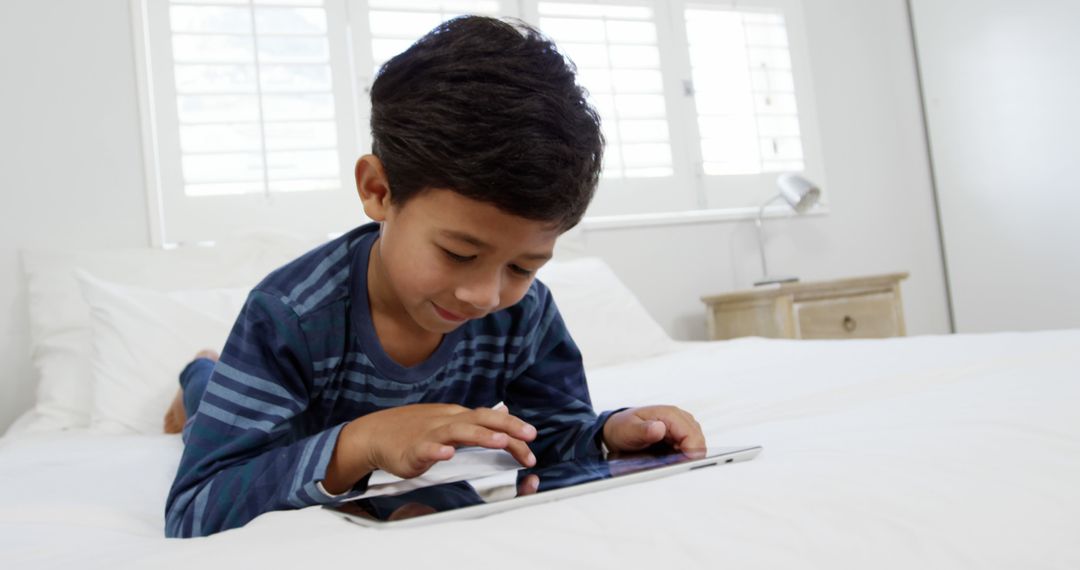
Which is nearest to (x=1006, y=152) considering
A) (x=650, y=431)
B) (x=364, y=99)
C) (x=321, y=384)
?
(x=364, y=99)

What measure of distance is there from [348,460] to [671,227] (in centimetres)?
220

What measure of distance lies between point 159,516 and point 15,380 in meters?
1.51

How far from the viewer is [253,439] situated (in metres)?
0.74

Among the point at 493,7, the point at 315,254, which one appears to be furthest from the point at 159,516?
the point at 493,7

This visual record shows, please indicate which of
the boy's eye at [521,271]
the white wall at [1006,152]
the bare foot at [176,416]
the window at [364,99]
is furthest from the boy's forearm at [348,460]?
the white wall at [1006,152]

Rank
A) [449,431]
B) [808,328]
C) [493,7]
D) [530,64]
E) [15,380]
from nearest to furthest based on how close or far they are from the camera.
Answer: [449,431]
[530,64]
[15,380]
[808,328]
[493,7]

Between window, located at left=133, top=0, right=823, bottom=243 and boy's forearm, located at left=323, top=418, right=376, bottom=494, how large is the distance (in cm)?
168

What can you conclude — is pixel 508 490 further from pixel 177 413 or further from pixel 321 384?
pixel 177 413

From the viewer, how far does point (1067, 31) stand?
2672 mm

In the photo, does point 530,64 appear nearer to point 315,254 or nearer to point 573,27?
point 315,254

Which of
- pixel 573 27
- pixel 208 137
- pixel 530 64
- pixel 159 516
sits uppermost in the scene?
pixel 573 27

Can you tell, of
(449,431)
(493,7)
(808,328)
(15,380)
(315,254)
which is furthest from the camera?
(493,7)

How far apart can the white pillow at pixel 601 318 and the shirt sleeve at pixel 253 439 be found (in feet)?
3.52

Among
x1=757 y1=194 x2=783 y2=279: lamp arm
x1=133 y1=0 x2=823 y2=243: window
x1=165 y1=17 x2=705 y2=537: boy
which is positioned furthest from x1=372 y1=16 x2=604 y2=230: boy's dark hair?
x1=757 y1=194 x2=783 y2=279: lamp arm
